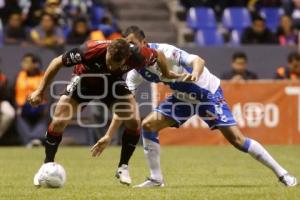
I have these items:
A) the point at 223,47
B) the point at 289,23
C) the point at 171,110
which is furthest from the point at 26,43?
the point at 171,110

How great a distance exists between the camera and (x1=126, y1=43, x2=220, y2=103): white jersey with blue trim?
10.4m

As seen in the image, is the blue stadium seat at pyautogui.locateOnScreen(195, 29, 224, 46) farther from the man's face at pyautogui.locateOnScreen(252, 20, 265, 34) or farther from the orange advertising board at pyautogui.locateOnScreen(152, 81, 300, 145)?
the orange advertising board at pyautogui.locateOnScreen(152, 81, 300, 145)

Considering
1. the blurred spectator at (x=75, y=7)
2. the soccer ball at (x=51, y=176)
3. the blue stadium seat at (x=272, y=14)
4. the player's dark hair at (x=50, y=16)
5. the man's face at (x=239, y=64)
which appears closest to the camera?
the soccer ball at (x=51, y=176)

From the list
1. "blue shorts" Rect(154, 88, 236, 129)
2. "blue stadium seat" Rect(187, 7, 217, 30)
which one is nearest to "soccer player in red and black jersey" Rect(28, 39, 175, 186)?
"blue shorts" Rect(154, 88, 236, 129)

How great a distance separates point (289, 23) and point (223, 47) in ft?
8.05

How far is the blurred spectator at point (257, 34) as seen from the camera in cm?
2075

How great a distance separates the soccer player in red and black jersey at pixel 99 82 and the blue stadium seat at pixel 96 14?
36.8ft

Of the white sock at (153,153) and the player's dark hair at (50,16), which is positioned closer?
the white sock at (153,153)

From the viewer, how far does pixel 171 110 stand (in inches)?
426

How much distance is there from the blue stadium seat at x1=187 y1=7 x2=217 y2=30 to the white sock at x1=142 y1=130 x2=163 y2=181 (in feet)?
38.7

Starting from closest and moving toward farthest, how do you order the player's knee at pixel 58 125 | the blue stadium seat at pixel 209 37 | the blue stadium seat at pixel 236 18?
the player's knee at pixel 58 125
the blue stadium seat at pixel 209 37
the blue stadium seat at pixel 236 18

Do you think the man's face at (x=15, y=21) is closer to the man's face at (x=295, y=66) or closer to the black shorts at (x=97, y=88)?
the man's face at (x=295, y=66)

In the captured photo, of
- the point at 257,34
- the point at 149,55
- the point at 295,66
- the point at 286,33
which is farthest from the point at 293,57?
the point at 149,55

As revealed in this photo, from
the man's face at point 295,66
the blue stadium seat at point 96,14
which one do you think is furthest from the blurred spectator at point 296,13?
the blue stadium seat at point 96,14
